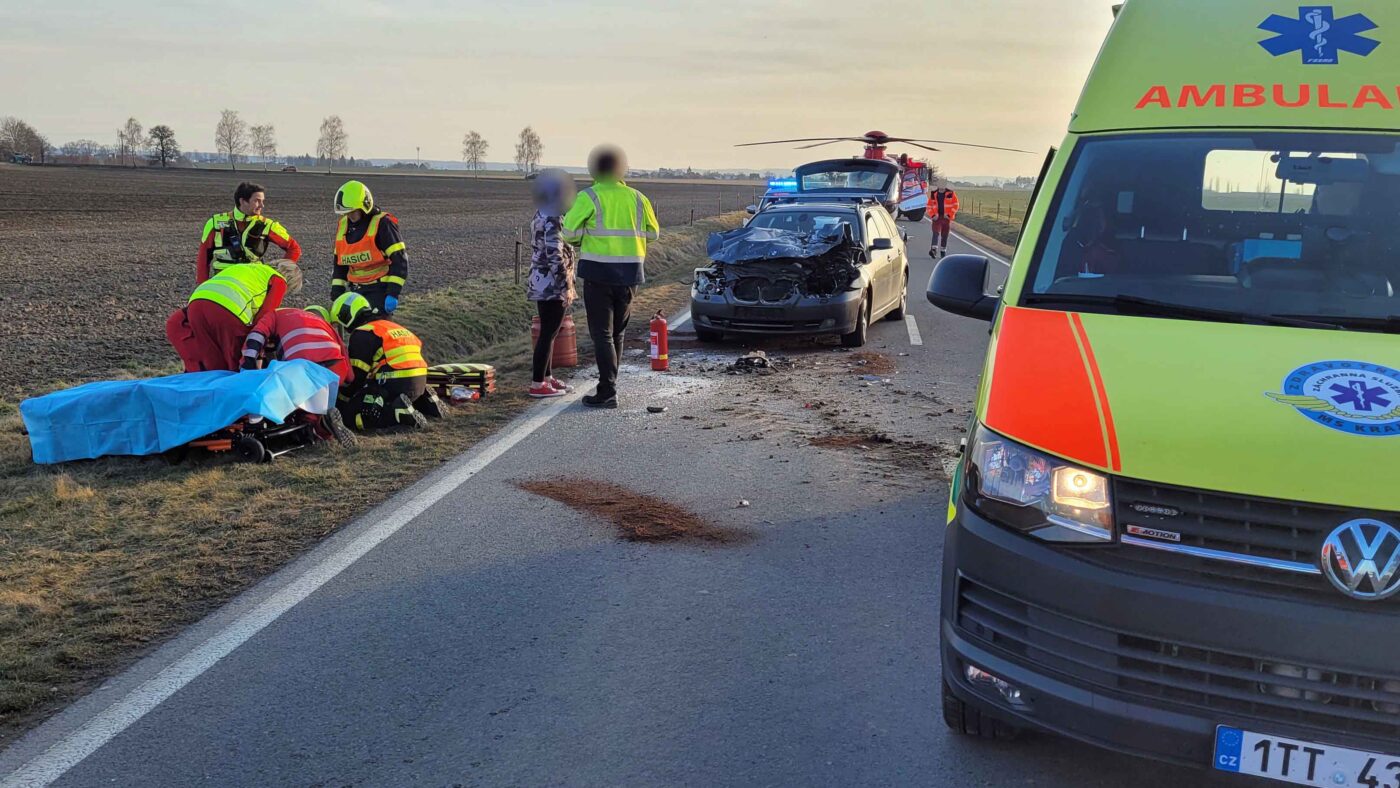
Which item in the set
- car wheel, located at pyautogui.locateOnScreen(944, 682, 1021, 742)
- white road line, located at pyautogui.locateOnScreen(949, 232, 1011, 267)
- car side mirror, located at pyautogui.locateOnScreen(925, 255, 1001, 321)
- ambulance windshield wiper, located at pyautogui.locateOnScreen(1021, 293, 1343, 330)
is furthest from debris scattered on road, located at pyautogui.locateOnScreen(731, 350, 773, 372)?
white road line, located at pyautogui.locateOnScreen(949, 232, 1011, 267)

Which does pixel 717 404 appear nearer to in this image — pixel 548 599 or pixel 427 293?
pixel 548 599

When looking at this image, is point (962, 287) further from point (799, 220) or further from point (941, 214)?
point (941, 214)

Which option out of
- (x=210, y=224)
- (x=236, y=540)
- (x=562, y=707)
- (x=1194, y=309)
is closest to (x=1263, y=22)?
(x=1194, y=309)

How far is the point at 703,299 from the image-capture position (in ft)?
39.2

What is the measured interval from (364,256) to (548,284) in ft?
5.02

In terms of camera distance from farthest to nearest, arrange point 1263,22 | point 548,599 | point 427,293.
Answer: point 427,293 → point 548,599 → point 1263,22

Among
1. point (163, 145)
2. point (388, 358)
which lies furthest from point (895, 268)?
point (163, 145)

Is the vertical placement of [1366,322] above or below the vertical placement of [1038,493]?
above

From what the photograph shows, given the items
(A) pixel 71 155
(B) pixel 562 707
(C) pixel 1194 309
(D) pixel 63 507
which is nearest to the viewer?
(C) pixel 1194 309

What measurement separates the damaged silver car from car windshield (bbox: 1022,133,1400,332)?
296 inches

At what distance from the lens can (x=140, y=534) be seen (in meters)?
5.61

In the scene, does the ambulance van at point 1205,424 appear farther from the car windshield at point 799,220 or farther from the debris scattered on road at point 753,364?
the car windshield at point 799,220

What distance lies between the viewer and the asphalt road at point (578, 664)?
3432 mm

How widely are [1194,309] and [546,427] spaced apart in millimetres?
5450
